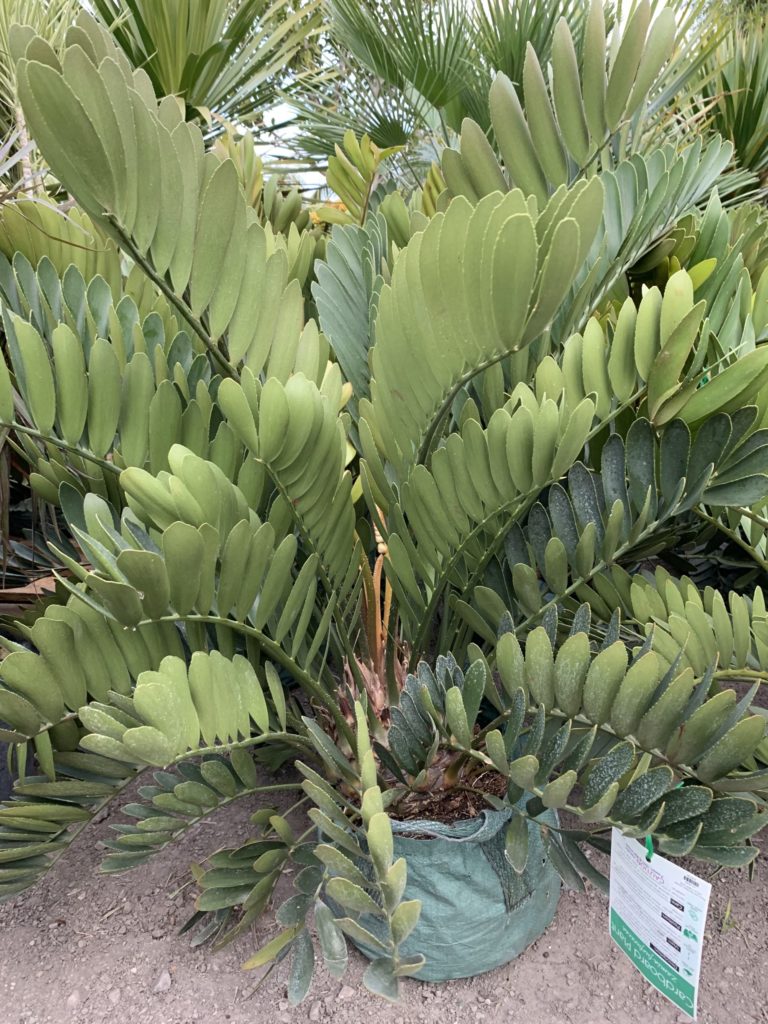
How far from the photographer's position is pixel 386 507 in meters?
0.90

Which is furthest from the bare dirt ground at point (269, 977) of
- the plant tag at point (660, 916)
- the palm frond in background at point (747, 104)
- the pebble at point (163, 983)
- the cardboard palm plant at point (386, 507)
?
the palm frond in background at point (747, 104)

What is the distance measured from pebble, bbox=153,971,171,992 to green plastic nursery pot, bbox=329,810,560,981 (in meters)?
0.23

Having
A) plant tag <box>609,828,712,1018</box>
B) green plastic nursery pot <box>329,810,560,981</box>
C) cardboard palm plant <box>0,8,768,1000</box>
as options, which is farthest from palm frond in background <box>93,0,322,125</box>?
plant tag <box>609,828,712,1018</box>

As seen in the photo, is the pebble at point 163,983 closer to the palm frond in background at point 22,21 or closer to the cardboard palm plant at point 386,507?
the cardboard palm plant at point 386,507

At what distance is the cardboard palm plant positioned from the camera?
1.85ft

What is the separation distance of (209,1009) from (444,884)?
1.02ft

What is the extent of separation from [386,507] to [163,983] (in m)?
0.61

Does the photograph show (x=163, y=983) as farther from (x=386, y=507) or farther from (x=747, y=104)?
(x=747, y=104)

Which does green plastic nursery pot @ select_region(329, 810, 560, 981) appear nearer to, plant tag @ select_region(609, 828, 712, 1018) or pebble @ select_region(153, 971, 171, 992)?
plant tag @ select_region(609, 828, 712, 1018)

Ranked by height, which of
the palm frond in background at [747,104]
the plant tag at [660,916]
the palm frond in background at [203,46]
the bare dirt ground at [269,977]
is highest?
the palm frond in background at [203,46]

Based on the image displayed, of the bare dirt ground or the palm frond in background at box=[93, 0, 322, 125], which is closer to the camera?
the bare dirt ground

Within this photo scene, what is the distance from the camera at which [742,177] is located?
5.74 feet

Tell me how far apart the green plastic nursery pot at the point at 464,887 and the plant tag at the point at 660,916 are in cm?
13

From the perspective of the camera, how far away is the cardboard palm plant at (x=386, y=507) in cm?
56
